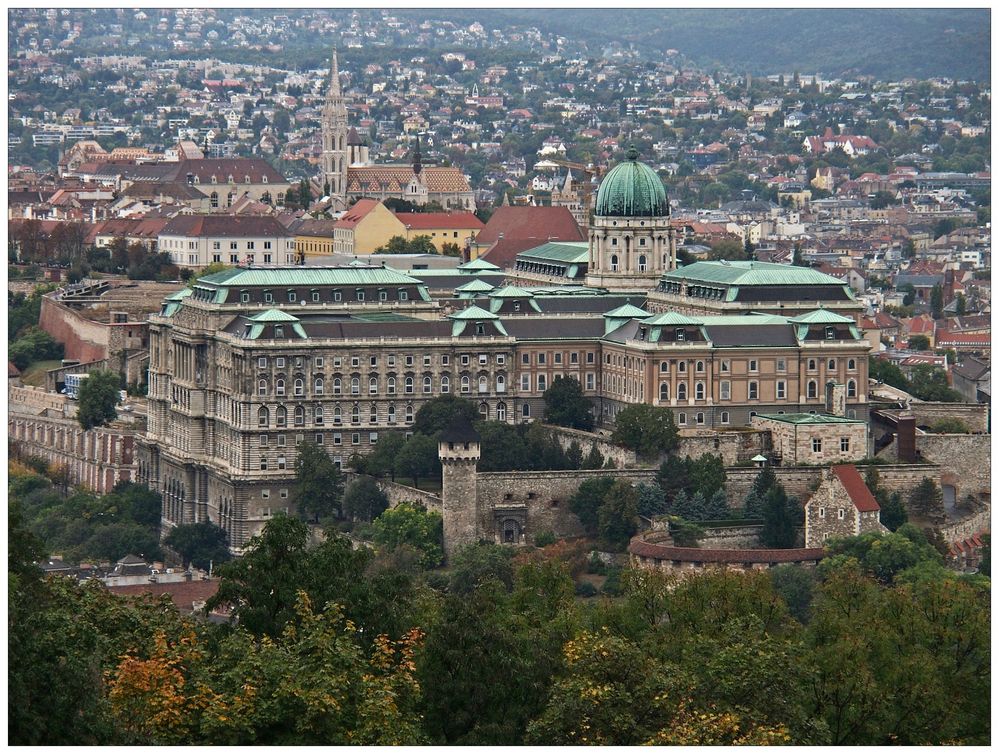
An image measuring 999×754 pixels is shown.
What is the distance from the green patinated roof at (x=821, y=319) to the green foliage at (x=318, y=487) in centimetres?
2085

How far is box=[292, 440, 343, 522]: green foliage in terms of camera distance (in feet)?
445

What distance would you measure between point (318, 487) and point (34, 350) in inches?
2122

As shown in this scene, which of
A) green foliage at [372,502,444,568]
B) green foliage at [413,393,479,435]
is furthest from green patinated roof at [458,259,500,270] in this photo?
green foliage at [372,502,444,568]

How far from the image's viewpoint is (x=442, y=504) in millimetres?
129500

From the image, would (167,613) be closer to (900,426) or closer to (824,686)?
(824,686)

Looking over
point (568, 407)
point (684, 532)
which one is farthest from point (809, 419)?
point (568, 407)

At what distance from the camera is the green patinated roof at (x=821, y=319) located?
141000mm

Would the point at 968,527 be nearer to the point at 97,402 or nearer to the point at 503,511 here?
the point at 503,511

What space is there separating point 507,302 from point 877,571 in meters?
33.0

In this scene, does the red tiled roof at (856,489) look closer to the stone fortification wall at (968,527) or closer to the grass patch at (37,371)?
the stone fortification wall at (968,527)

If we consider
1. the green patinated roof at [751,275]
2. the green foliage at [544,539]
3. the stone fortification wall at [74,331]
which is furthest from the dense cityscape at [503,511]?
the green foliage at [544,539]

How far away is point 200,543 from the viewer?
13800 cm

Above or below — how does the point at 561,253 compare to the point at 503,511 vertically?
above

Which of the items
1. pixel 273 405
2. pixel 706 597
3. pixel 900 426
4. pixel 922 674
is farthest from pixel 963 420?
pixel 922 674
